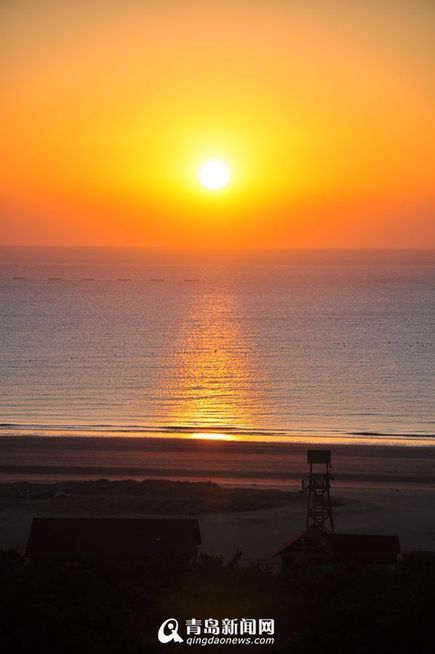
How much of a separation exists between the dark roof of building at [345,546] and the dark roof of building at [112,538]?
3056 mm

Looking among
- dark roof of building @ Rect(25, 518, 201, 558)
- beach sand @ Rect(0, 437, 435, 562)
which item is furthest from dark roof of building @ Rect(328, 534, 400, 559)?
dark roof of building @ Rect(25, 518, 201, 558)

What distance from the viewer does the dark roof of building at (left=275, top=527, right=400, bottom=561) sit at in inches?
1163

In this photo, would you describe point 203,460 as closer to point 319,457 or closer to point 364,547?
point 319,457

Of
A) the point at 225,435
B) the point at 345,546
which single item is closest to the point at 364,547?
the point at 345,546

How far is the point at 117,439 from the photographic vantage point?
5556 cm

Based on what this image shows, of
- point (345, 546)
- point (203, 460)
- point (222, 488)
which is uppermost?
point (203, 460)

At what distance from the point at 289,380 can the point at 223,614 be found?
5798 cm

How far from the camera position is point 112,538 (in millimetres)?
30172

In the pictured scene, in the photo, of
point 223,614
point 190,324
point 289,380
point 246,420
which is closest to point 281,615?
point 223,614

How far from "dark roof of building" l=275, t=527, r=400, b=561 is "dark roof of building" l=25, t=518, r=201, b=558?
306cm

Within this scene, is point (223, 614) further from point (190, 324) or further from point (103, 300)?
point (103, 300)

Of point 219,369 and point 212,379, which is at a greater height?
point 219,369

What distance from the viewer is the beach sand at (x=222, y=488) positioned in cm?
3641

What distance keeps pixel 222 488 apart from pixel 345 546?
13345 mm
